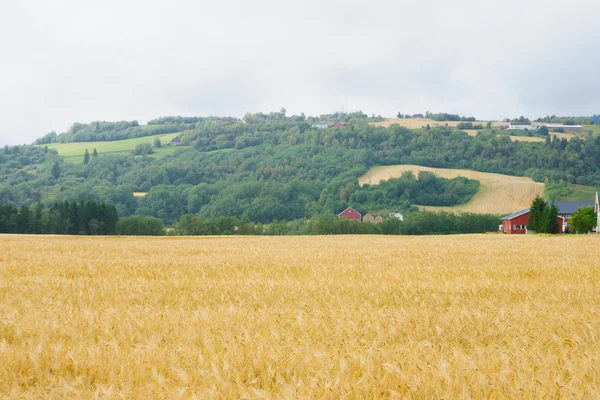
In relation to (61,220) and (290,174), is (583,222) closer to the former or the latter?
(61,220)

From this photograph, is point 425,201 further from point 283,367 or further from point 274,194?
point 283,367

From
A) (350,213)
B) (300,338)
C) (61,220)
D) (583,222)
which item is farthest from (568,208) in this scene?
(300,338)

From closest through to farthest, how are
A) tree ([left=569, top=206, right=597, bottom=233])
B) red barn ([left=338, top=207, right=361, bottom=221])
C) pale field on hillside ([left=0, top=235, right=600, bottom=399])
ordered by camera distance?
pale field on hillside ([left=0, top=235, right=600, bottom=399]) → tree ([left=569, top=206, right=597, bottom=233]) → red barn ([left=338, top=207, right=361, bottom=221])

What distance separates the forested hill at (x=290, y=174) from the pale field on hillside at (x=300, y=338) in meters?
113

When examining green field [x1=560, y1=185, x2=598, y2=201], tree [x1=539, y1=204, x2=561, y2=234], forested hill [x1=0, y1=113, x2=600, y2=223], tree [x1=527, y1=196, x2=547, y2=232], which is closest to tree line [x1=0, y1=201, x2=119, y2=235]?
forested hill [x1=0, y1=113, x2=600, y2=223]

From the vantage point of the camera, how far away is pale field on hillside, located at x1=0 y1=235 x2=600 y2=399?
4754 mm

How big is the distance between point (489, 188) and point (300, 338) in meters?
141

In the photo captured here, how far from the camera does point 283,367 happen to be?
17.6ft

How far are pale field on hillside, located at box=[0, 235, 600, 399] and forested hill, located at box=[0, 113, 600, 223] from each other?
113 meters

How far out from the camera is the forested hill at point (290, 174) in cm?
13762

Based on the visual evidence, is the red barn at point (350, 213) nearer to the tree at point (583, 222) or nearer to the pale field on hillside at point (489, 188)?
the pale field on hillside at point (489, 188)

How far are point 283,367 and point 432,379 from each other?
129cm

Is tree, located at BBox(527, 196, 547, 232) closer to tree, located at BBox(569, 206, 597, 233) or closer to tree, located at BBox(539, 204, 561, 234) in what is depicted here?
tree, located at BBox(539, 204, 561, 234)

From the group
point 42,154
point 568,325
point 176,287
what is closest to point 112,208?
point 176,287
